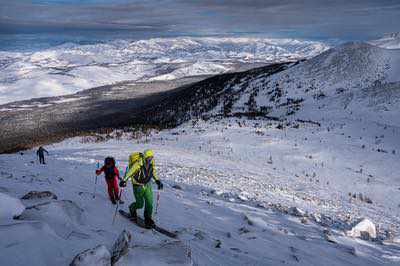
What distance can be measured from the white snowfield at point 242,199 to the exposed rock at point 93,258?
352mm

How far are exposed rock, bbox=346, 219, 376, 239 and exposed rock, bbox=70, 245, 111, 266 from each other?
22.3 ft

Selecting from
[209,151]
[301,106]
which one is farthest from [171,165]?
[301,106]

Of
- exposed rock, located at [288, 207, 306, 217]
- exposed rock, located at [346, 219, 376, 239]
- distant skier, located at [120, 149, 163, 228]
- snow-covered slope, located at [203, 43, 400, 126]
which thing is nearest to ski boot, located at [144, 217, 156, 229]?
distant skier, located at [120, 149, 163, 228]

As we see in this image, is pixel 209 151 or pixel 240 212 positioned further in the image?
pixel 209 151

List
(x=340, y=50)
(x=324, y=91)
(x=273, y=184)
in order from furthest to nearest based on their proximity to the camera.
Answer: (x=340, y=50) < (x=324, y=91) < (x=273, y=184)

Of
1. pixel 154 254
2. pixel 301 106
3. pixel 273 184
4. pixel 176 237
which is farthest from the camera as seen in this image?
pixel 301 106

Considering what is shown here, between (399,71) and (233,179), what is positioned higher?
(399,71)

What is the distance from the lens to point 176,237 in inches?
301

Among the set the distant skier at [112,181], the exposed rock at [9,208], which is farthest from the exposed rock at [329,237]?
the exposed rock at [9,208]

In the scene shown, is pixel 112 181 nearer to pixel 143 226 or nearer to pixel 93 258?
pixel 143 226

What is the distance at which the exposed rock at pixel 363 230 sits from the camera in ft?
29.8

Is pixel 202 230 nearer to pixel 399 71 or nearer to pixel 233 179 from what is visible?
pixel 233 179

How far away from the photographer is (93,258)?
4777mm

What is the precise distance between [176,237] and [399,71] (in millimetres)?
52813
